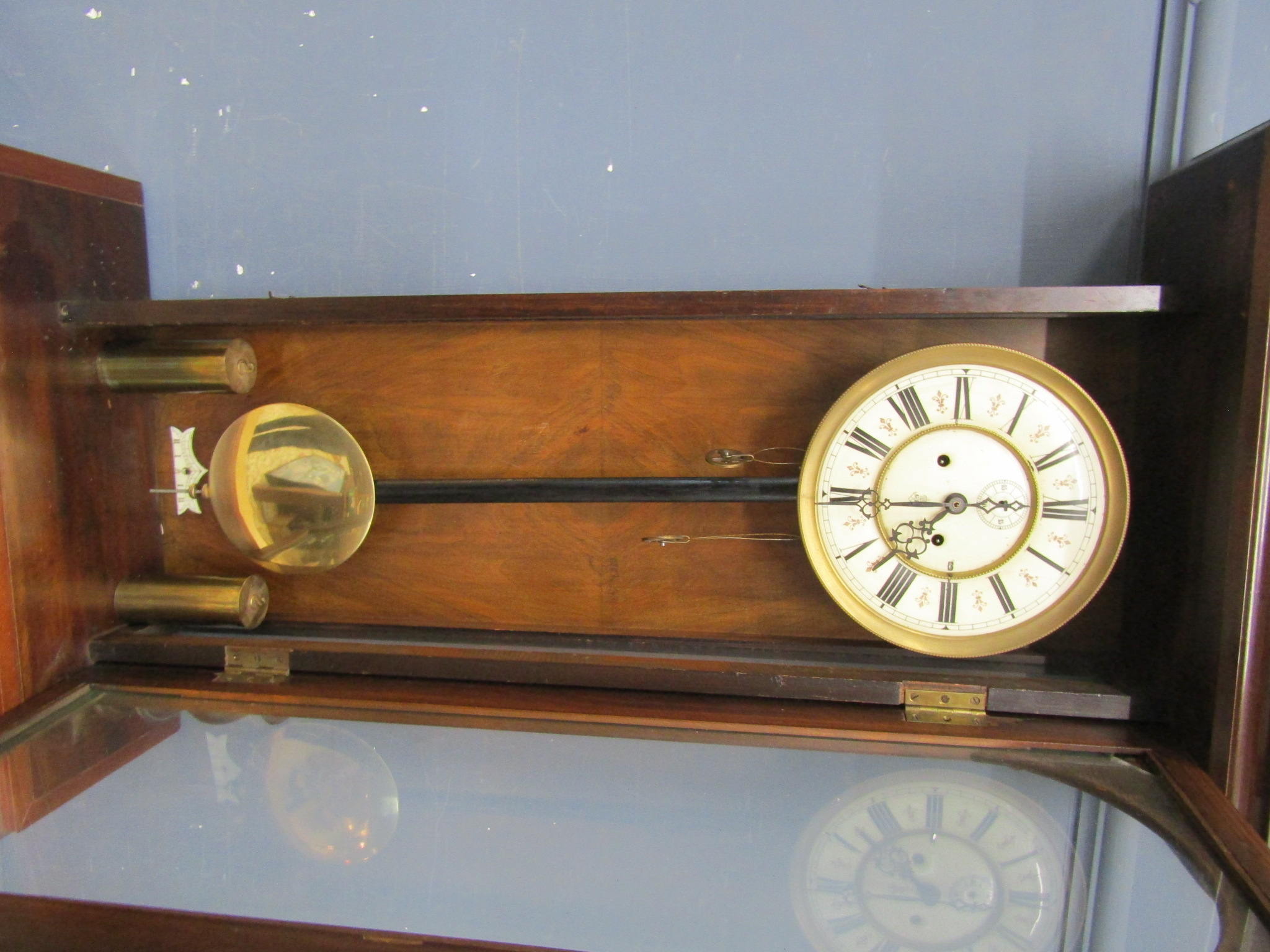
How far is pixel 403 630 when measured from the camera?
0.90m

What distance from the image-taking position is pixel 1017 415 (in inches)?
28.9

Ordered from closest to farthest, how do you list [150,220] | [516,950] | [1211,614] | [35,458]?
[516,950] → [1211,614] → [35,458] → [150,220]

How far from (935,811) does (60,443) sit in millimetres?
902

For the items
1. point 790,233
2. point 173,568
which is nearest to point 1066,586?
point 790,233

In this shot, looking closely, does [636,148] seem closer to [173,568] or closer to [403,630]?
Answer: [403,630]

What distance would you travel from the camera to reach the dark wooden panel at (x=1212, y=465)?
24.9 inches

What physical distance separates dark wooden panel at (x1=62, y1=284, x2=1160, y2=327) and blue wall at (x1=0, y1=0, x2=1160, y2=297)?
0.12 meters

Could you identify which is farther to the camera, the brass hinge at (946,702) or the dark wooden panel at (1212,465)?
the brass hinge at (946,702)

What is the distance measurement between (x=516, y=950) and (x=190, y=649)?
56 centimetres

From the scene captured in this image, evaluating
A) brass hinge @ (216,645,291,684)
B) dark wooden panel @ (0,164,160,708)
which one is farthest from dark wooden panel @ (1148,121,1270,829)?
dark wooden panel @ (0,164,160,708)

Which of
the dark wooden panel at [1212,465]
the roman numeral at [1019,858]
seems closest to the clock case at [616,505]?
the dark wooden panel at [1212,465]

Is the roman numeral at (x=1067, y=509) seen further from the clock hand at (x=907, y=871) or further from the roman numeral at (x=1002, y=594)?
the clock hand at (x=907, y=871)

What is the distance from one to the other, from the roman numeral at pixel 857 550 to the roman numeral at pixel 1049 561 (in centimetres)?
14

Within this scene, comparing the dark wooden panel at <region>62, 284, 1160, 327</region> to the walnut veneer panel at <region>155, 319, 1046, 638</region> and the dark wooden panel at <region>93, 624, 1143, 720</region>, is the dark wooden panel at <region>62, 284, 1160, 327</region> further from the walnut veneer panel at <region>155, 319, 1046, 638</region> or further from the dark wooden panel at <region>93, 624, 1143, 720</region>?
the dark wooden panel at <region>93, 624, 1143, 720</region>
